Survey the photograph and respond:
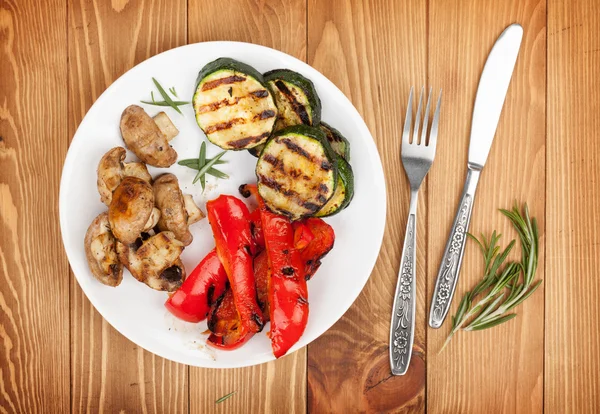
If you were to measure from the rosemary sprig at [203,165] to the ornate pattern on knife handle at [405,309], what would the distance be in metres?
0.69

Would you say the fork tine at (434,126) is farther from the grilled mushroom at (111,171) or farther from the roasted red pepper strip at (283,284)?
the grilled mushroom at (111,171)

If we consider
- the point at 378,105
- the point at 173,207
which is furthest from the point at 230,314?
the point at 378,105

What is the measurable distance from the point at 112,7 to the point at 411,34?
1.08m

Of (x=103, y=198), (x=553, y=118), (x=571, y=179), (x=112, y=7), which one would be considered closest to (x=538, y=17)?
(x=553, y=118)

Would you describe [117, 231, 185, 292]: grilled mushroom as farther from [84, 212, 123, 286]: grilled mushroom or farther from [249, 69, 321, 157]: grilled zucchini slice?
[249, 69, 321, 157]: grilled zucchini slice

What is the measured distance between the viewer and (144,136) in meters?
1.60

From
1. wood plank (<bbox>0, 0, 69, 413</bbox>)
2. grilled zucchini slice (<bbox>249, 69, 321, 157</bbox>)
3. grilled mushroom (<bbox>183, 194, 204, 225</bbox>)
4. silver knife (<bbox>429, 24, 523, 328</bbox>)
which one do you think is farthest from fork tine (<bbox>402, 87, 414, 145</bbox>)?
wood plank (<bbox>0, 0, 69, 413</bbox>)

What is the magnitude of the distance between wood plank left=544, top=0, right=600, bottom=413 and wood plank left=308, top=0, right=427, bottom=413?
0.49m

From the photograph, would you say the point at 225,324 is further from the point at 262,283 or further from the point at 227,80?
the point at 227,80

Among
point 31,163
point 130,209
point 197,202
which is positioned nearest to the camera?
point 130,209

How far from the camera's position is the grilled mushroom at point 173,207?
5.22 ft

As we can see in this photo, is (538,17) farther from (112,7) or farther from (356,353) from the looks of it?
(112,7)

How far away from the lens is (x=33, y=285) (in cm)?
187

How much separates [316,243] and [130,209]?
0.58 m
